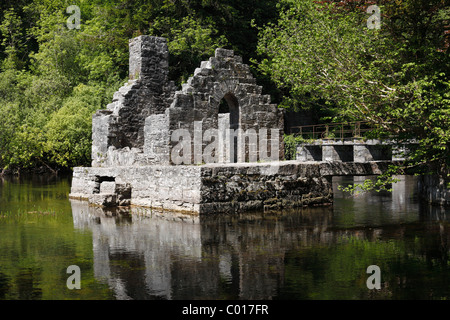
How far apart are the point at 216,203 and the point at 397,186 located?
10.5 meters

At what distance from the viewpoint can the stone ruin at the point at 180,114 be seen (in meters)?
16.1

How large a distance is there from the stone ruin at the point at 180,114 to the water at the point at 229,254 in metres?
2.71

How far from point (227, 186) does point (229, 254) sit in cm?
487

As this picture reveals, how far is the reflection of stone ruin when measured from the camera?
14.1 meters

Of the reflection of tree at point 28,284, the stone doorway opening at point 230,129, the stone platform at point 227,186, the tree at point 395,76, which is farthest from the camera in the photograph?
the stone doorway opening at point 230,129

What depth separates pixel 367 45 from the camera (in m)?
14.8

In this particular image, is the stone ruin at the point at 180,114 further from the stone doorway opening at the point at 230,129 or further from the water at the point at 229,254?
the water at the point at 229,254

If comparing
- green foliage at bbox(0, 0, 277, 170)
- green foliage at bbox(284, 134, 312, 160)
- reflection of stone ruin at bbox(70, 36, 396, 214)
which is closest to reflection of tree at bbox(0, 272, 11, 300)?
reflection of stone ruin at bbox(70, 36, 396, 214)

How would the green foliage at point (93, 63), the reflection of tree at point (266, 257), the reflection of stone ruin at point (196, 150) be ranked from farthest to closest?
the green foliage at point (93, 63), the reflection of stone ruin at point (196, 150), the reflection of tree at point (266, 257)

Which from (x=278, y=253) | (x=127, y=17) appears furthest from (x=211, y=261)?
(x=127, y=17)

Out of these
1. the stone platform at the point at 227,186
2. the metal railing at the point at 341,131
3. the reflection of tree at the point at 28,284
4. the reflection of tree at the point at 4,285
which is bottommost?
the reflection of tree at the point at 28,284

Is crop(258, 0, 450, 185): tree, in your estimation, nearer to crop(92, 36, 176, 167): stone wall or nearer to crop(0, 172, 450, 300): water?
crop(0, 172, 450, 300): water

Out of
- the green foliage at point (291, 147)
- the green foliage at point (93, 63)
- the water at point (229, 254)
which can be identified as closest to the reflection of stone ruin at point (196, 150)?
the water at point (229, 254)

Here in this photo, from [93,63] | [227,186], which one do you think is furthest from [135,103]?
[93,63]
